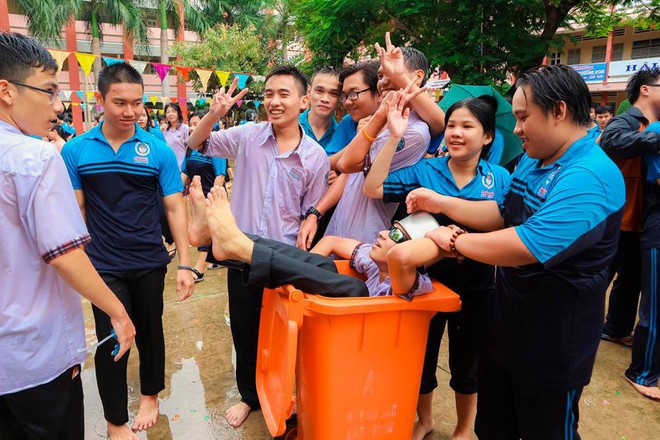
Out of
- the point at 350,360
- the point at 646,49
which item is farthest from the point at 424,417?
the point at 646,49

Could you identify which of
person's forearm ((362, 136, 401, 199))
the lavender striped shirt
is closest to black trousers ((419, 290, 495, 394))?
person's forearm ((362, 136, 401, 199))

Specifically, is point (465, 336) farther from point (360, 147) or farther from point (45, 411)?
point (45, 411)

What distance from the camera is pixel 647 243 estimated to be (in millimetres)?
2736

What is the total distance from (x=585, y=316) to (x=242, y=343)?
64.7 inches

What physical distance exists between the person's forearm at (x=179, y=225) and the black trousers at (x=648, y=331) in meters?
2.69

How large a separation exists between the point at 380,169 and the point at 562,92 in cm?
78

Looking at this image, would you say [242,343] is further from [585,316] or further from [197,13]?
[197,13]

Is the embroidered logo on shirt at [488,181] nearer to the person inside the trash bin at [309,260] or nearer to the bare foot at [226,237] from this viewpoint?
the person inside the trash bin at [309,260]

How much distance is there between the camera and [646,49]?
19328 mm

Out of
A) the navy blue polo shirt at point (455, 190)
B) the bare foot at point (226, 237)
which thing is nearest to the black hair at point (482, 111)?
the navy blue polo shirt at point (455, 190)

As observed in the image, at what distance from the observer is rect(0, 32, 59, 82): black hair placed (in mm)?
1365

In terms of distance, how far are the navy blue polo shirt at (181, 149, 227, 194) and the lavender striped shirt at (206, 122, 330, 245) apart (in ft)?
9.68

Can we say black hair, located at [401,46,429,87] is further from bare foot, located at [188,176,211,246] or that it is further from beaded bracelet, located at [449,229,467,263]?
bare foot, located at [188,176,211,246]

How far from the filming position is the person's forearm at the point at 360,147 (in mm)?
2039
